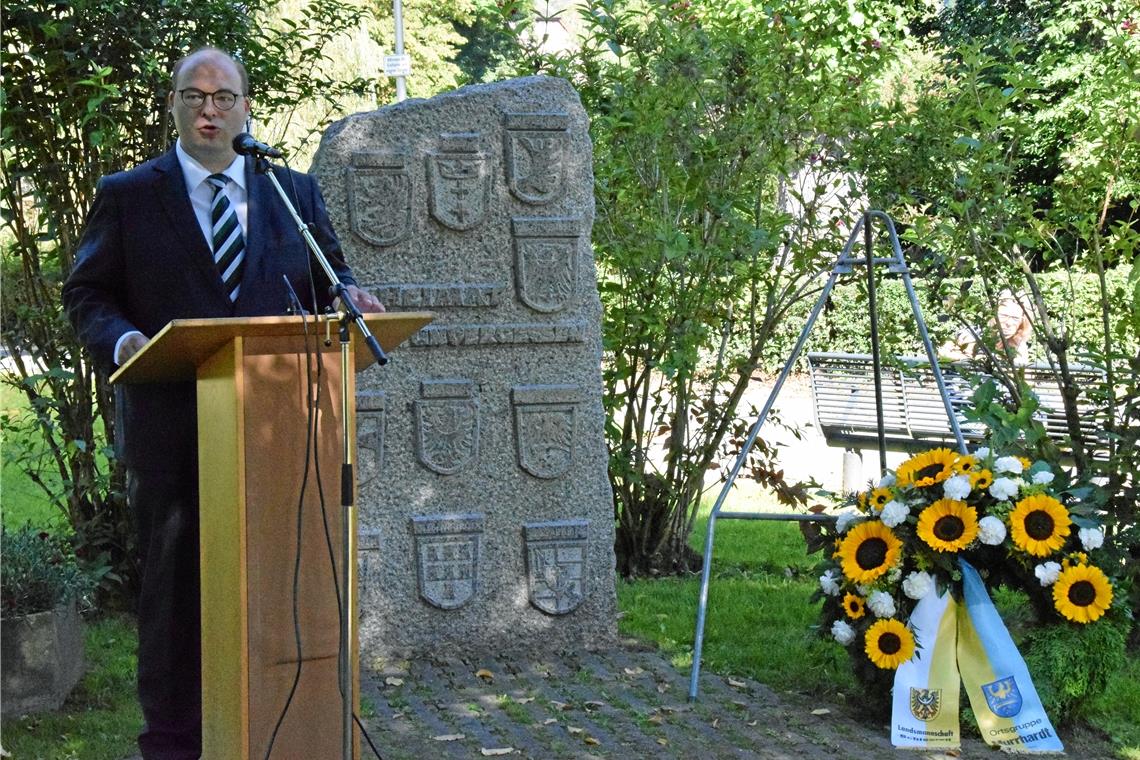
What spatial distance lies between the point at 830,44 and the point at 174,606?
4405 millimetres

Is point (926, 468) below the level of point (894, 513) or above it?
above

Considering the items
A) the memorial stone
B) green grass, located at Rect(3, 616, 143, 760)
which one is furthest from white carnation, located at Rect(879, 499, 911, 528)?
green grass, located at Rect(3, 616, 143, 760)

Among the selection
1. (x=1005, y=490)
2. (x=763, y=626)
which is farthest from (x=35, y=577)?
(x=1005, y=490)

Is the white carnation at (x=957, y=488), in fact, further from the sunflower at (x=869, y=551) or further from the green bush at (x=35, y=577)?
the green bush at (x=35, y=577)

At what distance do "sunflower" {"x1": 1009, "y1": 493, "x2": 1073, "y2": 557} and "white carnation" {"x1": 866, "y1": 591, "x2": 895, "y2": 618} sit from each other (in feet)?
1.48

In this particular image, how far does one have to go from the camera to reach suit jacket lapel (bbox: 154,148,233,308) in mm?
3791

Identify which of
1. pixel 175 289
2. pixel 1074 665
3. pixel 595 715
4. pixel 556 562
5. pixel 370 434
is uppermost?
pixel 175 289

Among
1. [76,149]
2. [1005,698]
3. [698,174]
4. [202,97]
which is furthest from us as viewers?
[698,174]

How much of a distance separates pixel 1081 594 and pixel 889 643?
2.13 feet

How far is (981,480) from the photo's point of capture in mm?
4625

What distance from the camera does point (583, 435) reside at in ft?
18.9

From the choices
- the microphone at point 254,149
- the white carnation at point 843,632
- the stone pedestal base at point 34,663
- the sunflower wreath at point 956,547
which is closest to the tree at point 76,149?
the stone pedestal base at point 34,663

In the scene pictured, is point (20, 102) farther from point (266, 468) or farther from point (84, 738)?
point (266, 468)

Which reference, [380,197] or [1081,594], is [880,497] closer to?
[1081,594]
